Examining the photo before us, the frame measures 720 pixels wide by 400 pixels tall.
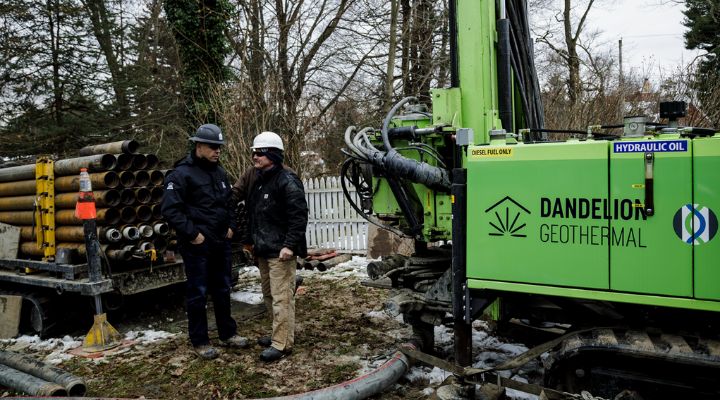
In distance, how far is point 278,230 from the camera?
445cm

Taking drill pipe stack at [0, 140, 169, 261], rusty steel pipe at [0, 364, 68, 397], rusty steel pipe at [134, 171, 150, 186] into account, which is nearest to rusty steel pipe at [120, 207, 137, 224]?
drill pipe stack at [0, 140, 169, 261]

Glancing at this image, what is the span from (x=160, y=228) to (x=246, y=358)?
7.13 feet

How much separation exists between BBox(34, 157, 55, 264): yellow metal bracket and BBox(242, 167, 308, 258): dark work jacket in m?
2.91

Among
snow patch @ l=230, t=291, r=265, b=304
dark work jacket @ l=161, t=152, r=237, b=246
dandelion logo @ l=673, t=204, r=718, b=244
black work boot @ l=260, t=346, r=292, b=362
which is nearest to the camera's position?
dandelion logo @ l=673, t=204, r=718, b=244

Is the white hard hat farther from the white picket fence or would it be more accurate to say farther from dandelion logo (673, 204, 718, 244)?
the white picket fence

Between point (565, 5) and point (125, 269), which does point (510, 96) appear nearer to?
point (125, 269)

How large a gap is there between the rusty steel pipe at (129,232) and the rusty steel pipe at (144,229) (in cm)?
5

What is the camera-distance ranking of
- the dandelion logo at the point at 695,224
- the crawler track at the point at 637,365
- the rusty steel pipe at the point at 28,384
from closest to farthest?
the dandelion logo at the point at 695,224, the crawler track at the point at 637,365, the rusty steel pipe at the point at 28,384

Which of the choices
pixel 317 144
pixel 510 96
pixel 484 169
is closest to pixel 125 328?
pixel 484 169

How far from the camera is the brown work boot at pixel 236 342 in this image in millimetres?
4691

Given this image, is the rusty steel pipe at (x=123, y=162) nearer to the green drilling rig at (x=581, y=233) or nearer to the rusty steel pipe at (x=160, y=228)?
the rusty steel pipe at (x=160, y=228)

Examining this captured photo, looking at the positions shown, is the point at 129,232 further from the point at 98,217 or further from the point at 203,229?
the point at 203,229

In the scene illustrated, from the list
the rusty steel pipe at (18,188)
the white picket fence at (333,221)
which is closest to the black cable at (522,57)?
the white picket fence at (333,221)

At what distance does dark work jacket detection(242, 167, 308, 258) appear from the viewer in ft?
14.3
